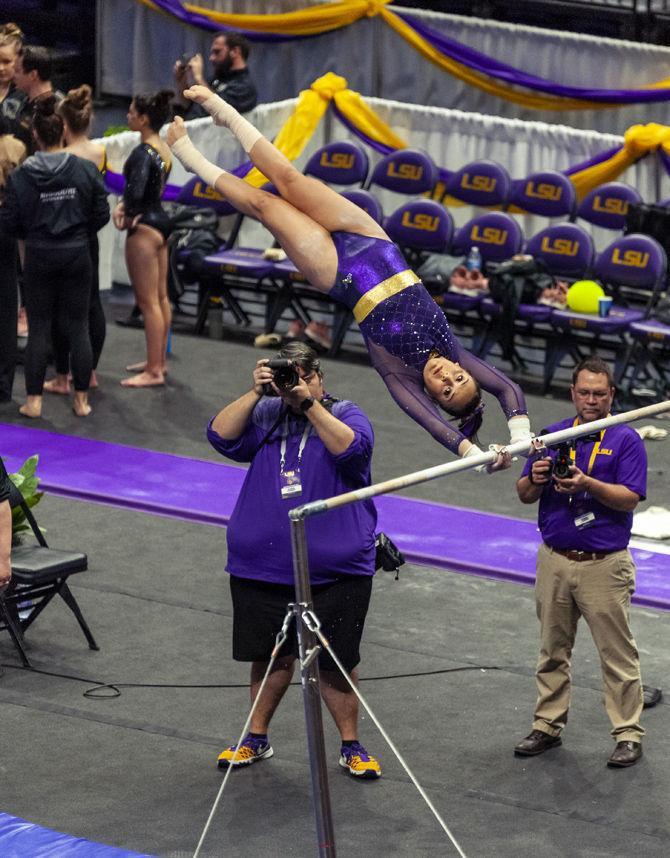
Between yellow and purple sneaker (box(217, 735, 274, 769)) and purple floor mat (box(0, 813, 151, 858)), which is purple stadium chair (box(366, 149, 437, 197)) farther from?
purple floor mat (box(0, 813, 151, 858))

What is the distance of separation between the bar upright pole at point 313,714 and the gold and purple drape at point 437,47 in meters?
8.71

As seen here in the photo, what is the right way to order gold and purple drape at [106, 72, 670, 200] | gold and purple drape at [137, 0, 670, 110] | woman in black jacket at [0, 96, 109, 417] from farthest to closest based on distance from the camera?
gold and purple drape at [137, 0, 670, 110]
gold and purple drape at [106, 72, 670, 200]
woman in black jacket at [0, 96, 109, 417]

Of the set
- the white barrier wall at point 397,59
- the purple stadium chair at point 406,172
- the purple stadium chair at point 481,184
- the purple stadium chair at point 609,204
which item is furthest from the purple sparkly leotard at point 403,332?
the white barrier wall at point 397,59

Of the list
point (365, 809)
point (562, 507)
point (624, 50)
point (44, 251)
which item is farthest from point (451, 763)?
point (624, 50)

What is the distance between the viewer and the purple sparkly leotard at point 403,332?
4750 mm

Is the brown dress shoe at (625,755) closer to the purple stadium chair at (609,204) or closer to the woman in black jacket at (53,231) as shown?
the woman in black jacket at (53,231)

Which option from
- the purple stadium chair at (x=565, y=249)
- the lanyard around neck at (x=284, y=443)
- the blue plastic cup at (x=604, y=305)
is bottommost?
the blue plastic cup at (x=604, y=305)

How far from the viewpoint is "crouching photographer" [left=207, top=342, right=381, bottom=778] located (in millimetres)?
5375

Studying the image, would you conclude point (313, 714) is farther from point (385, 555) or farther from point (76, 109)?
point (76, 109)

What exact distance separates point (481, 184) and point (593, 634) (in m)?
6.23

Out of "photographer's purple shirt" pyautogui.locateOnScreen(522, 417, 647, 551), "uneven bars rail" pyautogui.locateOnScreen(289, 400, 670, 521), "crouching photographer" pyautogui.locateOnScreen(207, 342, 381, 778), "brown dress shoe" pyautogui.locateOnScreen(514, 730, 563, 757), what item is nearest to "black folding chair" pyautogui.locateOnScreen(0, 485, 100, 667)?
"crouching photographer" pyautogui.locateOnScreen(207, 342, 381, 778)

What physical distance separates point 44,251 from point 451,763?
4357mm

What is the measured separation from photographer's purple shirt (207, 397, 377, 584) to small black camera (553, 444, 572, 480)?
26.7 inches

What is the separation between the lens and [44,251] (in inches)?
352
